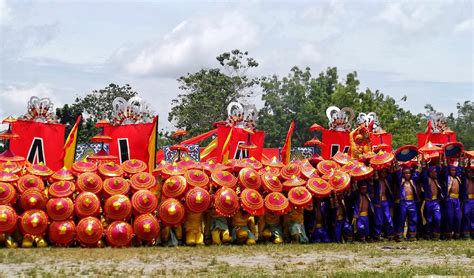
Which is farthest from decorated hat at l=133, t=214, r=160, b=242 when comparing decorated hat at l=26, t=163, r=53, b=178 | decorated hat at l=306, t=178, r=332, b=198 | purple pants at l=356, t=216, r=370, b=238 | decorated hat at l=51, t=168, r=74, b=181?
purple pants at l=356, t=216, r=370, b=238

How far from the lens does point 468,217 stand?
1334 cm

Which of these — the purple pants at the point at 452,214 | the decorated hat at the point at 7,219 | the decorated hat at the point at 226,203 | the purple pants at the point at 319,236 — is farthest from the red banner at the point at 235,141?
the decorated hat at the point at 7,219

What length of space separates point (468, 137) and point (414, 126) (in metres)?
4.71

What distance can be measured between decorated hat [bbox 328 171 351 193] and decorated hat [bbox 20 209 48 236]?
15.9ft

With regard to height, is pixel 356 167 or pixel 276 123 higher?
pixel 276 123

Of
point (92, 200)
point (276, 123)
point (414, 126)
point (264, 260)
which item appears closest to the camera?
point (264, 260)

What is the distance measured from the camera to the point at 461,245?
39.9 feet

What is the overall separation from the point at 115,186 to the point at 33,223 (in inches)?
56.1

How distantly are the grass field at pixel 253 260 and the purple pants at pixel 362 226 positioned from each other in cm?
38

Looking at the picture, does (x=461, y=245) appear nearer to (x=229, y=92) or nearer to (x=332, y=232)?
(x=332, y=232)

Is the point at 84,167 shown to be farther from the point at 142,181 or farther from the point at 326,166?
the point at 326,166

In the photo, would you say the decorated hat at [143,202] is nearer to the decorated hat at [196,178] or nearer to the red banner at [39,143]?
the decorated hat at [196,178]

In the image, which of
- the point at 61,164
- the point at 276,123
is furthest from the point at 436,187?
the point at 276,123

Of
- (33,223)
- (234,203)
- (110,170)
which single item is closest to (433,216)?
(234,203)
